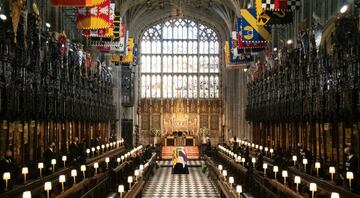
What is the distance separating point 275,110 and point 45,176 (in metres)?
16.3

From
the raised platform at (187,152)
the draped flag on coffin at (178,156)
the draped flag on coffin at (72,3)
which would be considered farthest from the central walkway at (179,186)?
the raised platform at (187,152)

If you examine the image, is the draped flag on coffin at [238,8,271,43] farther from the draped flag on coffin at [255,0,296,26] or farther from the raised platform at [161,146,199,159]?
the raised platform at [161,146,199,159]

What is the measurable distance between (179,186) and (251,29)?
31.7 feet

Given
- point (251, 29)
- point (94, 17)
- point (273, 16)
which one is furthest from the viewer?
point (251, 29)

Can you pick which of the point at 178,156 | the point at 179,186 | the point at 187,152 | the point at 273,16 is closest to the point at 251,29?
the point at 273,16

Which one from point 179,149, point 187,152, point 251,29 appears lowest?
point 187,152

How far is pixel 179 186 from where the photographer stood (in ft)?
85.5

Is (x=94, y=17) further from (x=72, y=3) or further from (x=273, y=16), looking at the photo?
(x=273, y=16)

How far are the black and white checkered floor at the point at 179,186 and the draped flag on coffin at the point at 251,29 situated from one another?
324 inches

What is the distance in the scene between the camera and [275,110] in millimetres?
30469

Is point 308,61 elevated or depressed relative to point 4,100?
elevated

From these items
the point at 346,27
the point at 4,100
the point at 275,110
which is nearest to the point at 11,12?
the point at 4,100

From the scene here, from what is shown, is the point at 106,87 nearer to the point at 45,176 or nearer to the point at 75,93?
the point at 75,93

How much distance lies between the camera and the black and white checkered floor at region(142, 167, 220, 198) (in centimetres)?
2288
